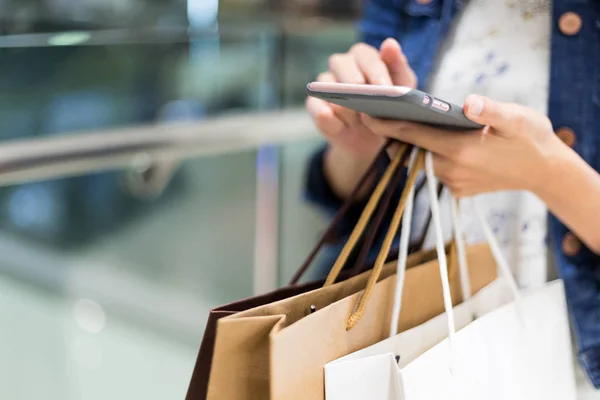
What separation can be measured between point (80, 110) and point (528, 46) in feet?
2.40

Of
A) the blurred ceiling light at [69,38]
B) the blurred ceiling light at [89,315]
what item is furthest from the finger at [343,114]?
the blurred ceiling light at [89,315]

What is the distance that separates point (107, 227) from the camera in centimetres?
130

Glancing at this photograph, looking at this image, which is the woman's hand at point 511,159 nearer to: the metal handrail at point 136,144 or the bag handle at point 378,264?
the bag handle at point 378,264

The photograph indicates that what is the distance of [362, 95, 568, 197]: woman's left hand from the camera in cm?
48

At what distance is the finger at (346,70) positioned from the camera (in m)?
0.58

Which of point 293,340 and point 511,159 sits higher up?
point 511,159

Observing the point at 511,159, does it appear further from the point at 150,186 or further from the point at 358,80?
the point at 150,186

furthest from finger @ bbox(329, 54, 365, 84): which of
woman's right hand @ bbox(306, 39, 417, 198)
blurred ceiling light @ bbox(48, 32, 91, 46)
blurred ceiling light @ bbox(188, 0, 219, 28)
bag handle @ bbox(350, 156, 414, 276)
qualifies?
blurred ceiling light @ bbox(188, 0, 219, 28)

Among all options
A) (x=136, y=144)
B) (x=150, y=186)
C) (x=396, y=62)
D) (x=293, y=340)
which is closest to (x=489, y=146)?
(x=396, y=62)

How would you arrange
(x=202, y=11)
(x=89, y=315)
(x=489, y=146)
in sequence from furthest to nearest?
(x=202, y=11) < (x=89, y=315) < (x=489, y=146)

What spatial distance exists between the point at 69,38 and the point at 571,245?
763mm

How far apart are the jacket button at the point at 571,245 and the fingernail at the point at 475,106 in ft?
0.78

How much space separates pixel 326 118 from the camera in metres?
0.61

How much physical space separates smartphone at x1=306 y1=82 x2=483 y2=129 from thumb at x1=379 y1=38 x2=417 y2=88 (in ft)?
0.36
